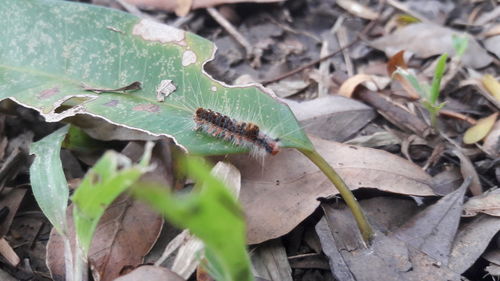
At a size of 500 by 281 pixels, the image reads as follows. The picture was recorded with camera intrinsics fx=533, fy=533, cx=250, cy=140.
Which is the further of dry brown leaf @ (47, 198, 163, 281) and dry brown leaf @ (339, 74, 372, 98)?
dry brown leaf @ (339, 74, 372, 98)

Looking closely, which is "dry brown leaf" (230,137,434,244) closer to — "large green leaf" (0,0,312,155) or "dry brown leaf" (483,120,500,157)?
"large green leaf" (0,0,312,155)

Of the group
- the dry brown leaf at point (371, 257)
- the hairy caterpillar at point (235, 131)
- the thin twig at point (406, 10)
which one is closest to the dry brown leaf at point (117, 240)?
the hairy caterpillar at point (235, 131)

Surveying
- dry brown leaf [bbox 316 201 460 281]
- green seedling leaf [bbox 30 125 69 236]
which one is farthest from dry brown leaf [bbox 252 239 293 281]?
green seedling leaf [bbox 30 125 69 236]

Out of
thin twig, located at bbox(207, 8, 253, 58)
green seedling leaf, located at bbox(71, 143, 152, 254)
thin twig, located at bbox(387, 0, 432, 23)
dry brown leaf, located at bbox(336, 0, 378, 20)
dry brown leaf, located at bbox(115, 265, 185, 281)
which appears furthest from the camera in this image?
dry brown leaf, located at bbox(336, 0, 378, 20)

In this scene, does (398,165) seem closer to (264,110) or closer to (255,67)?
(264,110)

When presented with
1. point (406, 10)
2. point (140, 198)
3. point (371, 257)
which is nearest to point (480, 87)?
point (406, 10)

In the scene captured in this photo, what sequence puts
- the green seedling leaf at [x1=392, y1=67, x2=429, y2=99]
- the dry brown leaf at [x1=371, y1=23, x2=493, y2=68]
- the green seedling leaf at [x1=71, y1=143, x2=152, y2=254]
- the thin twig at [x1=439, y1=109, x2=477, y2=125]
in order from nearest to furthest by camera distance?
1. the green seedling leaf at [x1=71, y1=143, x2=152, y2=254]
2. the green seedling leaf at [x1=392, y1=67, x2=429, y2=99]
3. the thin twig at [x1=439, y1=109, x2=477, y2=125]
4. the dry brown leaf at [x1=371, y1=23, x2=493, y2=68]

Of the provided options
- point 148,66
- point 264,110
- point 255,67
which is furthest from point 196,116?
point 255,67

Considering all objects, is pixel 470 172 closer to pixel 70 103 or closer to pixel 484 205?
pixel 484 205
